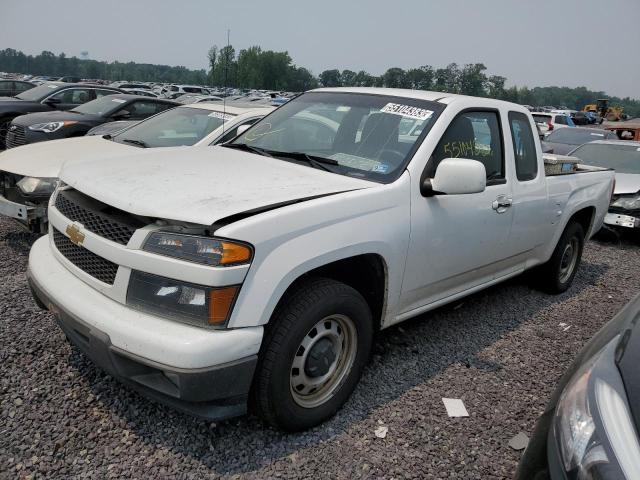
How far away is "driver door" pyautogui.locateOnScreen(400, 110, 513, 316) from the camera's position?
3.02 meters

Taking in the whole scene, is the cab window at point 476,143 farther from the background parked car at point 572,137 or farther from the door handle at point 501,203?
the background parked car at point 572,137

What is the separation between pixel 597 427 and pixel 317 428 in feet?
5.15

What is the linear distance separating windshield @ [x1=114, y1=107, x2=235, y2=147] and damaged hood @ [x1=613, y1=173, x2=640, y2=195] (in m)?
5.88

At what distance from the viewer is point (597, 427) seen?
4.68 ft

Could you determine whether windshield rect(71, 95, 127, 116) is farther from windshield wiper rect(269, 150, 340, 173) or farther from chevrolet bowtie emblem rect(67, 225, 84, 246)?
chevrolet bowtie emblem rect(67, 225, 84, 246)

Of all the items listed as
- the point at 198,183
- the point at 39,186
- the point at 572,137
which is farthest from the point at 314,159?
the point at 572,137

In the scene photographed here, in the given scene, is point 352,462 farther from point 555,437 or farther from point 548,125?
point 548,125

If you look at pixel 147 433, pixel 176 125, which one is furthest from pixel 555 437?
pixel 176 125

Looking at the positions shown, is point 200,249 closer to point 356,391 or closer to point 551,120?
point 356,391

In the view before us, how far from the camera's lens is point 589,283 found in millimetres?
5652

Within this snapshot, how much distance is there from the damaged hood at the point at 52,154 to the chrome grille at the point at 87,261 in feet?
5.71

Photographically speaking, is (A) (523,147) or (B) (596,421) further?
(A) (523,147)

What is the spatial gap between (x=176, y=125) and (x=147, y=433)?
4247 millimetres

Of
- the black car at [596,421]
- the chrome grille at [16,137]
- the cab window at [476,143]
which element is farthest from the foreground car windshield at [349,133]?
the chrome grille at [16,137]
